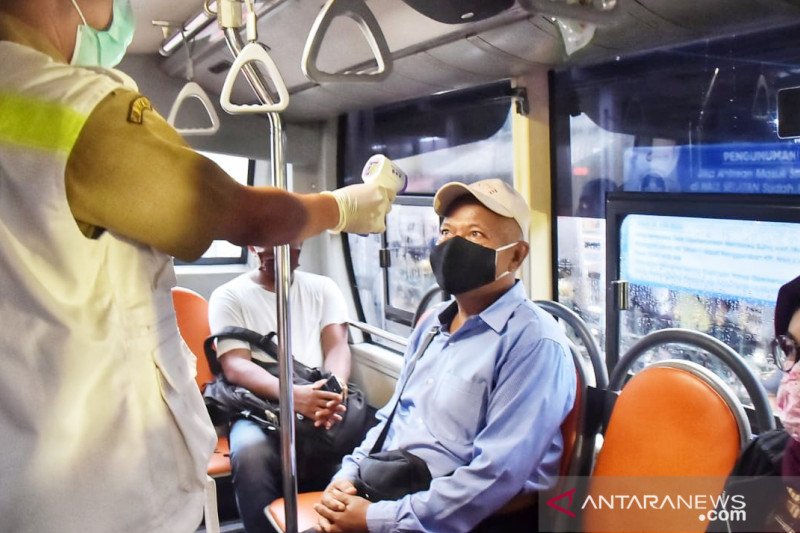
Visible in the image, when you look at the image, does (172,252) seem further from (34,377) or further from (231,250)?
(231,250)

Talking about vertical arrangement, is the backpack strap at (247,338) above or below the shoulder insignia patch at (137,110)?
below

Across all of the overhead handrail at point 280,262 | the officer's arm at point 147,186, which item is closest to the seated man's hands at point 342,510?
the overhead handrail at point 280,262

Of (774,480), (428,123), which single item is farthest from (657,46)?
(428,123)

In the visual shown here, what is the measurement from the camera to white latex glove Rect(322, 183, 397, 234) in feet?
4.56

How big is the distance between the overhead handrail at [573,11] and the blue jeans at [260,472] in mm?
2072

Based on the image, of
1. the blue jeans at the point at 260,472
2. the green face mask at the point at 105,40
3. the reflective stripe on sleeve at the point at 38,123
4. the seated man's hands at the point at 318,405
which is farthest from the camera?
the seated man's hands at the point at 318,405

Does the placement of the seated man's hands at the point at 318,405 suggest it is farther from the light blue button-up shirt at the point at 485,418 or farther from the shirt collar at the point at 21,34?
the shirt collar at the point at 21,34

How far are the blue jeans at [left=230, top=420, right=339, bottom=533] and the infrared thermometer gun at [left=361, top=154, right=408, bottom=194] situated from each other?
1581mm

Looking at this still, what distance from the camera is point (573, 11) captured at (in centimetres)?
151

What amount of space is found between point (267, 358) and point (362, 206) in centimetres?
182

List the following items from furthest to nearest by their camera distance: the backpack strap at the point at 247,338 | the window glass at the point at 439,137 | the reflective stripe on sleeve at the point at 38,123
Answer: the backpack strap at the point at 247,338 < the window glass at the point at 439,137 < the reflective stripe on sleeve at the point at 38,123

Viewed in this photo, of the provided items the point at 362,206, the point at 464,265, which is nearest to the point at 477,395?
the point at 464,265

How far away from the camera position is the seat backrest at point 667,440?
4.88 feet

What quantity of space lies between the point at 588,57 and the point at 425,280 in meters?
1.75
